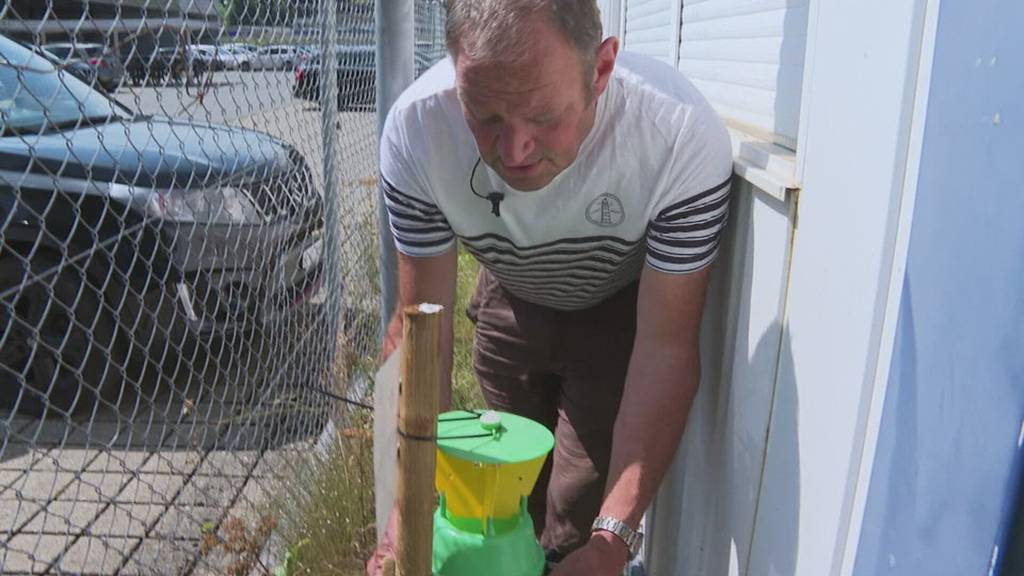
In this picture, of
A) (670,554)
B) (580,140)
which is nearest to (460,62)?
(580,140)

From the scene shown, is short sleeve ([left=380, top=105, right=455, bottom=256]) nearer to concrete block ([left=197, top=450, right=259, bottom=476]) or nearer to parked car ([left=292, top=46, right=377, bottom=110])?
concrete block ([left=197, top=450, right=259, bottom=476])

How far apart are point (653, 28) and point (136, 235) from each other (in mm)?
2358

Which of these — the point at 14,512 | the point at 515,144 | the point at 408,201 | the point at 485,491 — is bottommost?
the point at 14,512

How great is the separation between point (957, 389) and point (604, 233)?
94 centimetres

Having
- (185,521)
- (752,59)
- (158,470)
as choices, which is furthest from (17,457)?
(752,59)

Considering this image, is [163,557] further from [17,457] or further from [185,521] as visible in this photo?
[17,457]

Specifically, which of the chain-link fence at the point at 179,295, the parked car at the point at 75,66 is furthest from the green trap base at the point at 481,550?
the chain-link fence at the point at 179,295

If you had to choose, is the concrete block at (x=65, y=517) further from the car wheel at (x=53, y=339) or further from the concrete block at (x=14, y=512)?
the car wheel at (x=53, y=339)

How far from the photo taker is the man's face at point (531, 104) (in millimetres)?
1382

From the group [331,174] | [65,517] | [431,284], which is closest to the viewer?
[431,284]

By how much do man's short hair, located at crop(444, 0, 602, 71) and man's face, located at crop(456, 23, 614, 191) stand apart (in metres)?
0.02

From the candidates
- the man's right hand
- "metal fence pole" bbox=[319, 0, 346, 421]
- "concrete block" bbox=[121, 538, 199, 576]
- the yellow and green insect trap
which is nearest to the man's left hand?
the yellow and green insect trap

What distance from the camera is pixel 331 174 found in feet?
11.4

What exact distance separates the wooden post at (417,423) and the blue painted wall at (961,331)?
58 cm
